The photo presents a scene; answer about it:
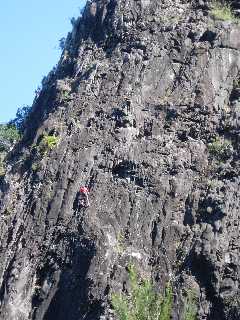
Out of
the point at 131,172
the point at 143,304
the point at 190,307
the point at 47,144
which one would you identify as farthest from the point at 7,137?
the point at 190,307

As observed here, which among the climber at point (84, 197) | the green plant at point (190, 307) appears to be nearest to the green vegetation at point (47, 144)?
the climber at point (84, 197)

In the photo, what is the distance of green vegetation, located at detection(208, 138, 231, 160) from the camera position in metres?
21.7

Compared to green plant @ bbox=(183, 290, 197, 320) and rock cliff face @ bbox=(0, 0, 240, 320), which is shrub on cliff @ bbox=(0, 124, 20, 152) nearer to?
rock cliff face @ bbox=(0, 0, 240, 320)

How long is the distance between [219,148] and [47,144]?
19.9 feet

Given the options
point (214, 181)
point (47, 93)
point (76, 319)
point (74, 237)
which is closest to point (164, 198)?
point (214, 181)

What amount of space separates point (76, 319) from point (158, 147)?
659cm

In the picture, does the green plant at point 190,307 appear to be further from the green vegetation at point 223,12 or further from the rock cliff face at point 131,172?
the green vegetation at point 223,12

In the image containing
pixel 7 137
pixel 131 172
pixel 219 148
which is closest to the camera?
pixel 131 172

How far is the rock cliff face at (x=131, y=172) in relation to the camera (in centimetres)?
1912

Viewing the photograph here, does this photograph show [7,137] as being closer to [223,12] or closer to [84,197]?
[223,12]

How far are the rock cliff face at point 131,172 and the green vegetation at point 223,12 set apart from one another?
1.07ft

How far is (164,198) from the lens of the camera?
67.7 feet

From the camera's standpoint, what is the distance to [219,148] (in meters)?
21.8

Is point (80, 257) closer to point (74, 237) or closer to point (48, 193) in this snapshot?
point (74, 237)
